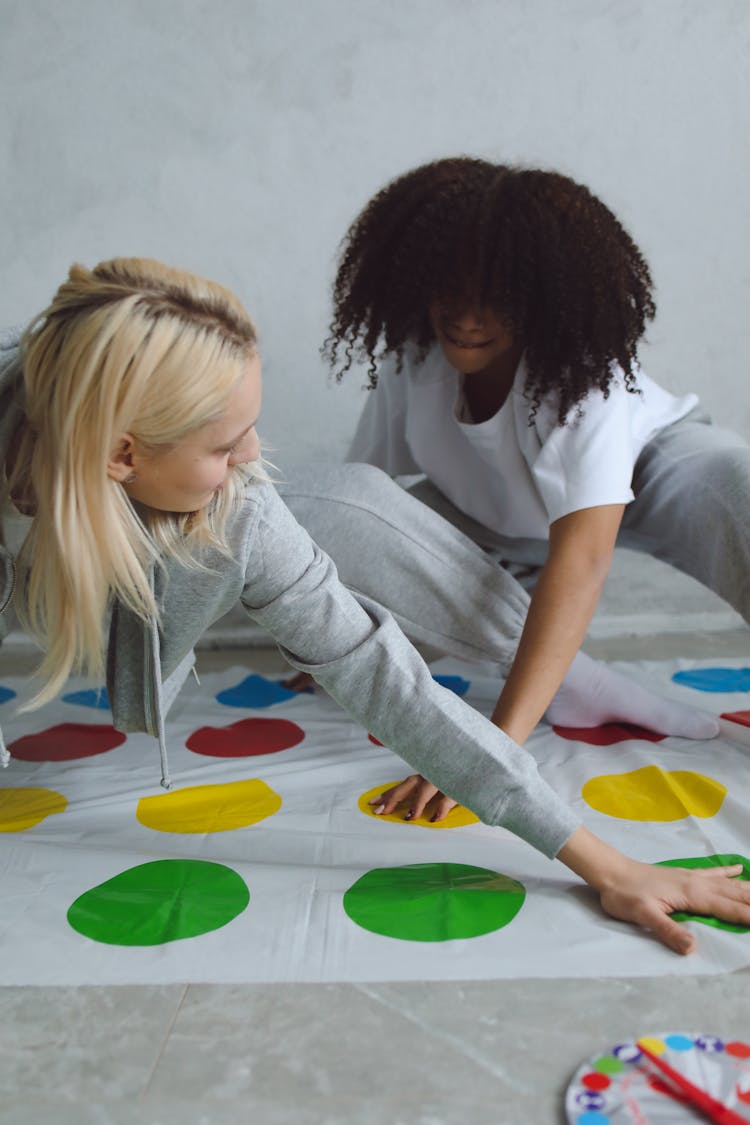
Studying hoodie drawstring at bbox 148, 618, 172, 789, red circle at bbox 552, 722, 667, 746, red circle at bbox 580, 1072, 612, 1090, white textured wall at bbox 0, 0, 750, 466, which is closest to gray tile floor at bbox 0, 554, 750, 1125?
red circle at bbox 580, 1072, 612, 1090

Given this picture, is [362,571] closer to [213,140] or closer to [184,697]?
[184,697]

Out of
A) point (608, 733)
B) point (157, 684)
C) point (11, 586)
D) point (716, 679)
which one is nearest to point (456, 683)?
point (608, 733)

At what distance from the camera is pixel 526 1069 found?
632 mm

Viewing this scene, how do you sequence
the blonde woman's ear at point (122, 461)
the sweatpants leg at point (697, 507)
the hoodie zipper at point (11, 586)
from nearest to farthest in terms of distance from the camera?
1. the blonde woman's ear at point (122, 461)
2. the hoodie zipper at point (11, 586)
3. the sweatpants leg at point (697, 507)

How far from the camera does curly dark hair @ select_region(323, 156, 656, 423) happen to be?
1.01 meters

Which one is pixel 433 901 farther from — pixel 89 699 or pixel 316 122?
pixel 316 122

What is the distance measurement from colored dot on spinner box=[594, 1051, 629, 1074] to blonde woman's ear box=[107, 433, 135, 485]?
53 centimetres

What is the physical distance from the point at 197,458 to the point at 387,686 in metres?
0.25

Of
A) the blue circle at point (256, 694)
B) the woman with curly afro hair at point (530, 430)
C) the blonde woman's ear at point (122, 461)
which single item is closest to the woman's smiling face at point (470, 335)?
the woman with curly afro hair at point (530, 430)

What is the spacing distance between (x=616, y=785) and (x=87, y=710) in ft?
2.38

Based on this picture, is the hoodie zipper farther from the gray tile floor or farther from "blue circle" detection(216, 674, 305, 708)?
"blue circle" detection(216, 674, 305, 708)

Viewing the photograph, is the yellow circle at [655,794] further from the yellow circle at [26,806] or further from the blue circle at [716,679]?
the yellow circle at [26,806]

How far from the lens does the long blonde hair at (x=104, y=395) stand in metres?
0.69

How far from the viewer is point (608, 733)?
3.97 ft
